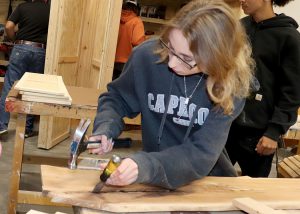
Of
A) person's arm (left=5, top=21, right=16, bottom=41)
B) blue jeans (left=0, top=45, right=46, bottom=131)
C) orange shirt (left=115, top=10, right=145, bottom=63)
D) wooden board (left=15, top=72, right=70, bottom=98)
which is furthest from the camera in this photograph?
orange shirt (left=115, top=10, right=145, bottom=63)

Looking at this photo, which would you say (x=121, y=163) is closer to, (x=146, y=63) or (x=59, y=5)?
(x=146, y=63)

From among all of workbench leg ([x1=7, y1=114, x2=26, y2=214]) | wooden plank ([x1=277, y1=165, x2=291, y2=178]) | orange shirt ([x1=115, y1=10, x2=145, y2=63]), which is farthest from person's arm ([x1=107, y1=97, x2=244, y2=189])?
orange shirt ([x1=115, y1=10, x2=145, y2=63])

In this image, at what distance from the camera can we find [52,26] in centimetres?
389

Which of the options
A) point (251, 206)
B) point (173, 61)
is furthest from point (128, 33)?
point (251, 206)

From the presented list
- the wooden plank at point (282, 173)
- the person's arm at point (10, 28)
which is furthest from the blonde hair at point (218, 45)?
the person's arm at point (10, 28)

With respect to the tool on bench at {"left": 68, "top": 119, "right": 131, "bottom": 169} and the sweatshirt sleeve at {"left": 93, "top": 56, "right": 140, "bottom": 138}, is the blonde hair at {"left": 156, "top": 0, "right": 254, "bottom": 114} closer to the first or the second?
the sweatshirt sleeve at {"left": 93, "top": 56, "right": 140, "bottom": 138}

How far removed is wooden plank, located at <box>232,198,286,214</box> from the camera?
1327mm

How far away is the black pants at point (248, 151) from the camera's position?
2.41 metres

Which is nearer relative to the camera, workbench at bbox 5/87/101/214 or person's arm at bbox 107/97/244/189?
person's arm at bbox 107/97/244/189

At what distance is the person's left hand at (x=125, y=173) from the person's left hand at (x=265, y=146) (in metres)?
1.26

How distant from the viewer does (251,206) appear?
134 cm

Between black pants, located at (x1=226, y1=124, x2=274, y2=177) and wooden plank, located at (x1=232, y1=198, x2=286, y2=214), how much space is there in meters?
1.02

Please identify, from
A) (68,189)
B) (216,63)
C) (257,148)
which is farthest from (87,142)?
(257,148)

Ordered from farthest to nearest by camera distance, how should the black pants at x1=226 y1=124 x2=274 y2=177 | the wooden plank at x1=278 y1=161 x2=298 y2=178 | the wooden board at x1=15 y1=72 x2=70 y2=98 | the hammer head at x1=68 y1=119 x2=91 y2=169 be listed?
the wooden plank at x1=278 y1=161 x2=298 y2=178 → the wooden board at x1=15 y1=72 x2=70 y2=98 → the black pants at x1=226 y1=124 x2=274 y2=177 → the hammer head at x1=68 y1=119 x2=91 y2=169
